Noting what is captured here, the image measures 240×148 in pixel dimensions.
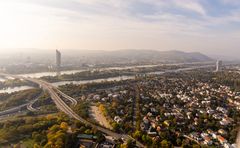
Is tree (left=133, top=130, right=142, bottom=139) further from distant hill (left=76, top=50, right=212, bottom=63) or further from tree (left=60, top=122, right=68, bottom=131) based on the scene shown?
distant hill (left=76, top=50, right=212, bottom=63)

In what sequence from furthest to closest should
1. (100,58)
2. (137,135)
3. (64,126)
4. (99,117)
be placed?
1. (100,58)
2. (99,117)
3. (64,126)
4. (137,135)

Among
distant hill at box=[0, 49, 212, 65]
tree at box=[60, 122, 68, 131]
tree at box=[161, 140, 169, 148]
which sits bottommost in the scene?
tree at box=[161, 140, 169, 148]

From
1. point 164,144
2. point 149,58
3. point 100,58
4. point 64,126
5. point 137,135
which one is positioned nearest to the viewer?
point 164,144

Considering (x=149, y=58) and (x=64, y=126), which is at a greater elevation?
(x=149, y=58)

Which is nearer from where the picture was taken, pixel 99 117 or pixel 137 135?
pixel 137 135

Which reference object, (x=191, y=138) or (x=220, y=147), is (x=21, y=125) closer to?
(x=191, y=138)

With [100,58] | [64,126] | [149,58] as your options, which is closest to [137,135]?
[64,126]

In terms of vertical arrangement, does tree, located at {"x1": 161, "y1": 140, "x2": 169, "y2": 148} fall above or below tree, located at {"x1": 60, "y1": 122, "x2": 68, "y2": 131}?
below

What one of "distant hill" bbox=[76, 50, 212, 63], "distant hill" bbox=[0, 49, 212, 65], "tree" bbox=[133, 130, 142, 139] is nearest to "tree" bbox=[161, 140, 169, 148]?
"tree" bbox=[133, 130, 142, 139]

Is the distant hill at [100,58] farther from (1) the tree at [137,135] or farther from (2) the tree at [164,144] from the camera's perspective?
(2) the tree at [164,144]

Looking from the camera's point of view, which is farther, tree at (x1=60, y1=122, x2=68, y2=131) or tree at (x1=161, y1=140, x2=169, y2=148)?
tree at (x1=60, y1=122, x2=68, y2=131)

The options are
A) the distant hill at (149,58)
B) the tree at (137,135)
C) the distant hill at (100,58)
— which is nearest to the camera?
the tree at (137,135)

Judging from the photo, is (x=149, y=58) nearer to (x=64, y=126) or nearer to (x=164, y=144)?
(x=64, y=126)

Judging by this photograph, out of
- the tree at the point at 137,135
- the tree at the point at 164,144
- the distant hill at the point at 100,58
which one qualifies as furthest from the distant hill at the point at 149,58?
the tree at the point at 164,144
